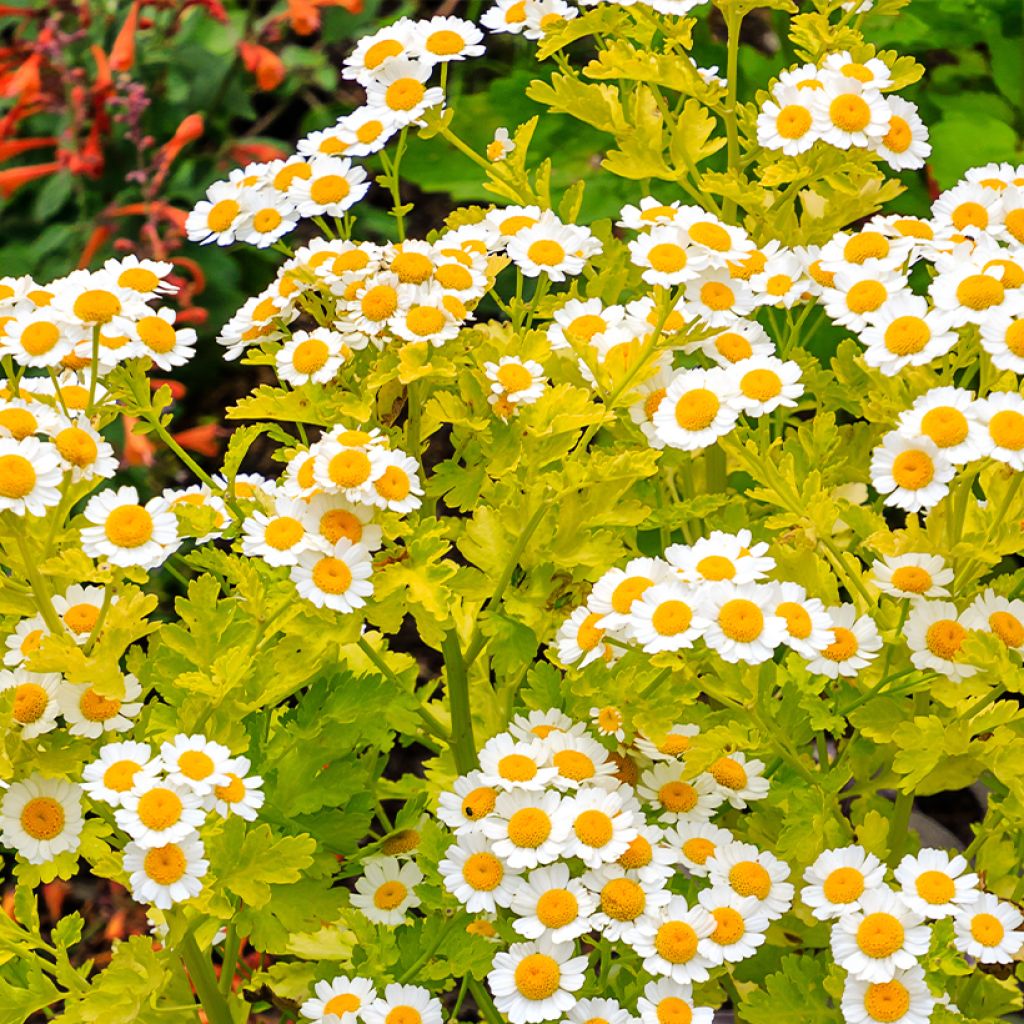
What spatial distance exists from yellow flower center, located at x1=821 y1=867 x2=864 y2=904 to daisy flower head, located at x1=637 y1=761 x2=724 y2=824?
147 mm

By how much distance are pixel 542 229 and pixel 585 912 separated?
0.68m

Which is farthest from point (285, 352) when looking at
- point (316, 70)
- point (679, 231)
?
point (316, 70)

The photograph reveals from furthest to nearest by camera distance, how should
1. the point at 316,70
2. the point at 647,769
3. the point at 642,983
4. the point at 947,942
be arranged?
the point at 316,70, the point at 647,769, the point at 642,983, the point at 947,942

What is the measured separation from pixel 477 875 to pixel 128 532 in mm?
431

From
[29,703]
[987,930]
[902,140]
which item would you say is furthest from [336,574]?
[902,140]

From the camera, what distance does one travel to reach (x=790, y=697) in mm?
1293

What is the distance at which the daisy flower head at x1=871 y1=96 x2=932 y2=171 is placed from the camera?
141 centimetres

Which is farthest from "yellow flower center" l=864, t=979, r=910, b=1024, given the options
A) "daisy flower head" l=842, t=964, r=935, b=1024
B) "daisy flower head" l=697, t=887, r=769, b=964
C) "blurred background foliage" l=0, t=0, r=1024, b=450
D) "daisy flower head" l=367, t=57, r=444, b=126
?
"blurred background foliage" l=0, t=0, r=1024, b=450

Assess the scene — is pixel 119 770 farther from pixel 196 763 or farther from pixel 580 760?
pixel 580 760

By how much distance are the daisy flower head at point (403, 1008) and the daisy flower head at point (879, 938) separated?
1.18 ft

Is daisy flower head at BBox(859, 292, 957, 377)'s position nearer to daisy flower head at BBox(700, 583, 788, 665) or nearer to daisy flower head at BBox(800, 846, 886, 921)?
daisy flower head at BBox(700, 583, 788, 665)

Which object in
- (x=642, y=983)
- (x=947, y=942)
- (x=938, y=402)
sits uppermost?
(x=938, y=402)

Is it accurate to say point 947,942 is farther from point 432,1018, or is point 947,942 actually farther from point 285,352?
point 285,352

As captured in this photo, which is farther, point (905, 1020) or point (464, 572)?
point (464, 572)
